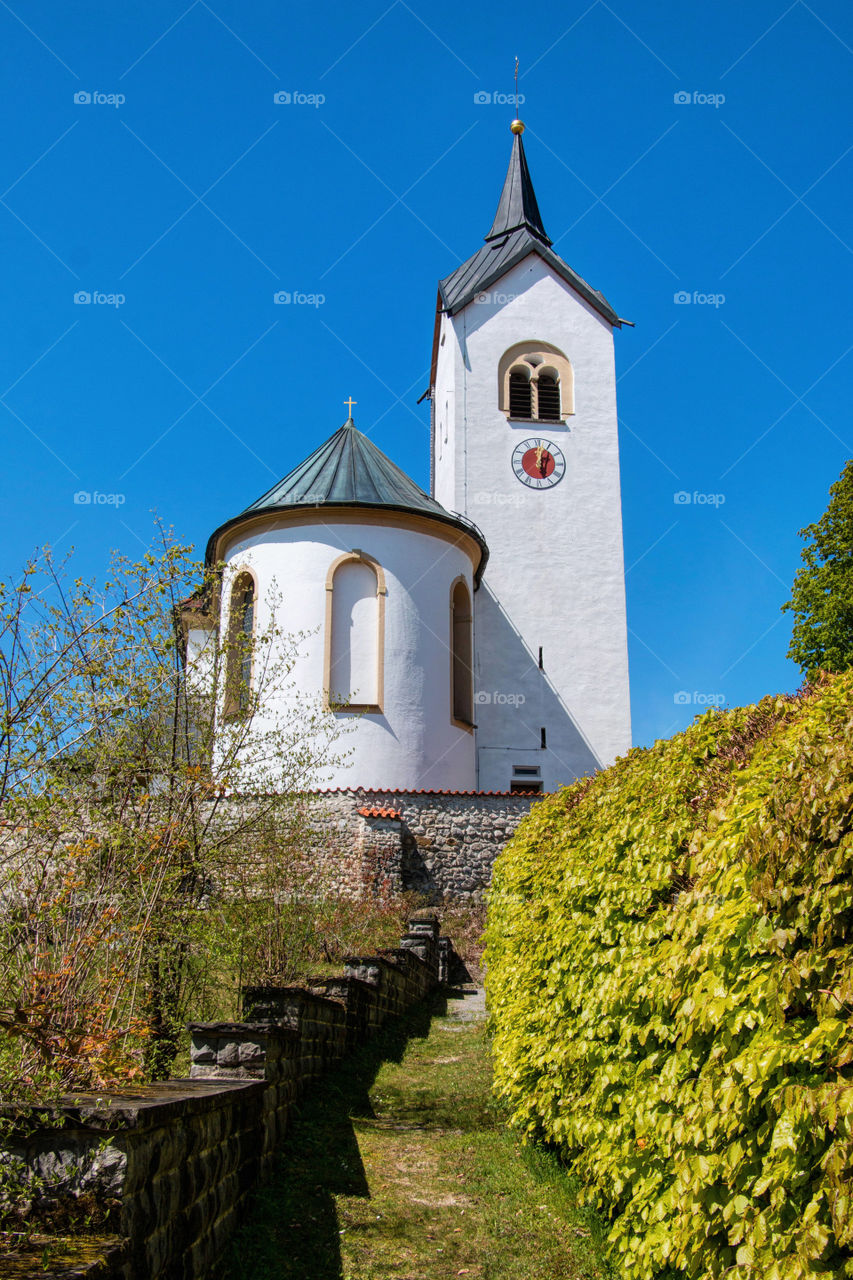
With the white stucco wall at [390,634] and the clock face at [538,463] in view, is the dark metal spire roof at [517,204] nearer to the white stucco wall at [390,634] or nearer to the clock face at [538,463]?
the clock face at [538,463]

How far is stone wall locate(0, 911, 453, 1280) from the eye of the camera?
3242mm

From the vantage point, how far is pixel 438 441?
3209cm

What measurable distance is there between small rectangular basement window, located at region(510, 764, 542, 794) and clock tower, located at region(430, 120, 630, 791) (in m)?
0.03

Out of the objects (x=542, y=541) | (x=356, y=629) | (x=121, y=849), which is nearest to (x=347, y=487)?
(x=356, y=629)

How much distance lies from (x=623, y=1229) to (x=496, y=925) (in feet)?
19.1

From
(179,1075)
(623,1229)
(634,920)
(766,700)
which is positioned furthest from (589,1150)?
(179,1075)

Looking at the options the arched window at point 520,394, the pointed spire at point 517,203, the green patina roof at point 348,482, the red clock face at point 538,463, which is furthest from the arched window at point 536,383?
the green patina roof at point 348,482

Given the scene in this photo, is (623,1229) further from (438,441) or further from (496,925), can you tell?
(438,441)

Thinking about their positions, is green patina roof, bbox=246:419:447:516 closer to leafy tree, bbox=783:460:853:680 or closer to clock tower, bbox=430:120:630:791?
clock tower, bbox=430:120:630:791

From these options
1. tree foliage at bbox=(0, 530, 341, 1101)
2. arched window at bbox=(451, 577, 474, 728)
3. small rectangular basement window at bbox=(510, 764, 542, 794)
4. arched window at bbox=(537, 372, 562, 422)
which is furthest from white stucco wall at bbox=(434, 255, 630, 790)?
tree foliage at bbox=(0, 530, 341, 1101)

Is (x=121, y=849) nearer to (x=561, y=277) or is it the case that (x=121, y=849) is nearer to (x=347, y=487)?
(x=347, y=487)

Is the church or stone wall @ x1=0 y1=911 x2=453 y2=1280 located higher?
the church

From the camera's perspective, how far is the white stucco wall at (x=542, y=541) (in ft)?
88.5

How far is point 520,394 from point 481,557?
24.2 ft
